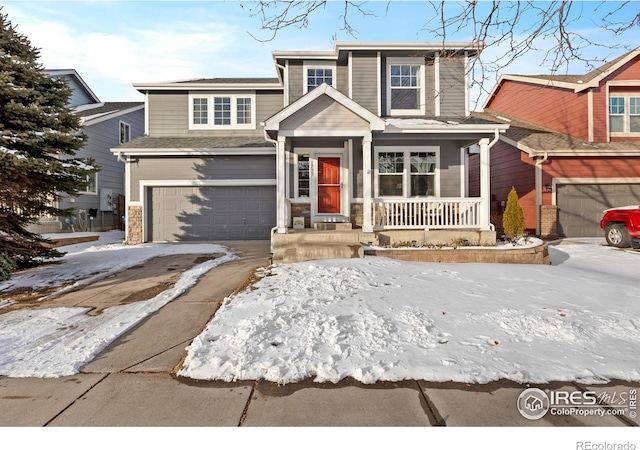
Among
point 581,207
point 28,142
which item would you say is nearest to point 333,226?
point 28,142

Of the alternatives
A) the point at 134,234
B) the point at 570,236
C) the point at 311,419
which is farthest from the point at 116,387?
the point at 570,236

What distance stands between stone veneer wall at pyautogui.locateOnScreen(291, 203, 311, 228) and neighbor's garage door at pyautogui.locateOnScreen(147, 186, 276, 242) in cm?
225

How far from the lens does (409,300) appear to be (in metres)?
4.69

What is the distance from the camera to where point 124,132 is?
718 inches

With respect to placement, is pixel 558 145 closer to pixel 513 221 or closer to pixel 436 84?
pixel 436 84

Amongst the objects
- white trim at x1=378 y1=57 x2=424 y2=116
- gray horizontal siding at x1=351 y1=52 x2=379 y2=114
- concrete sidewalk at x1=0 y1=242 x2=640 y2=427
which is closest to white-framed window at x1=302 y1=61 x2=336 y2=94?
gray horizontal siding at x1=351 y1=52 x2=379 y2=114

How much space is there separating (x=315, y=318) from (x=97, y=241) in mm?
12435

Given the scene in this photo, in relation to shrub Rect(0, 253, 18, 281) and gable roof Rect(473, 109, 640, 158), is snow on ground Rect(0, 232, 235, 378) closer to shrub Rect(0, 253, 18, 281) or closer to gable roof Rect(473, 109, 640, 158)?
shrub Rect(0, 253, 18, 281)

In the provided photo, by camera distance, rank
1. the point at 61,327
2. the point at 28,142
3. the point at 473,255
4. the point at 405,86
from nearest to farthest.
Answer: the point at 61,327, the point at 28,142, the point at 473,255, the point at 405,86

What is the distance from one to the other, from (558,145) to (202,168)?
44.4ft

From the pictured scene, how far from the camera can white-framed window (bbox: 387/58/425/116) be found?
11.0 m

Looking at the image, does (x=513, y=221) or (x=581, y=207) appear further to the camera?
(x=581, y=207)

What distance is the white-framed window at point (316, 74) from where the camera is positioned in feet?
37.3

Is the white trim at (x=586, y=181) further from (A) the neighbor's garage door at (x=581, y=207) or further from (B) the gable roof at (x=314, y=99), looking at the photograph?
(B) the gable roof at (x=314, y=99)
